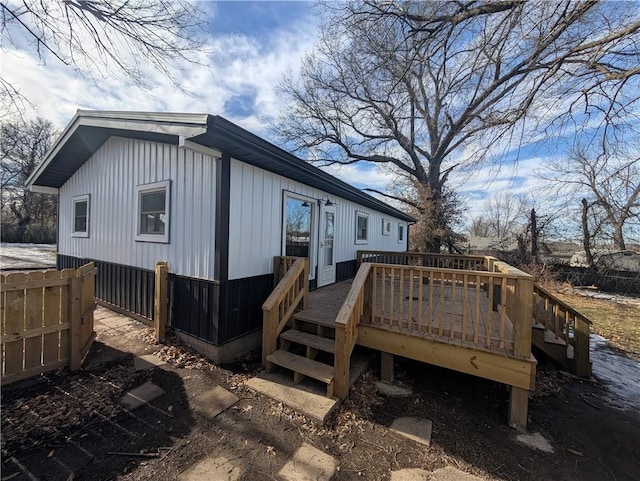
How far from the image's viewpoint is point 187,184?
4281 millimetres

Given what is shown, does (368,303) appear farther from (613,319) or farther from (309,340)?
(613,319)

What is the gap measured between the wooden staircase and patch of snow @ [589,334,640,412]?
3727mm

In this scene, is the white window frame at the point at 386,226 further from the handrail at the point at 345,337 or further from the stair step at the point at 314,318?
the handrail at the point at 345,337

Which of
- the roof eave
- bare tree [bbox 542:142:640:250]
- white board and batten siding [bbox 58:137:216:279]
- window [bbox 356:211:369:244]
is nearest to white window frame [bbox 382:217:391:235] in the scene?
window [bbox 356:211:369:244]

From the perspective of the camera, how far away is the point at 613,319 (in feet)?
25.9

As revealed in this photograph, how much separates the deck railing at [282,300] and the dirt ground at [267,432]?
1.86ft

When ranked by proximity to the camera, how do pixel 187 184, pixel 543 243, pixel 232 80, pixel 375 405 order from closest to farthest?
1. pixel 375 405
2. pixel 187 184
3. pixel 232 80
4. pixel 543 243

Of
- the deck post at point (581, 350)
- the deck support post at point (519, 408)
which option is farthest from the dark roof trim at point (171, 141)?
the deck post at point (581, 350)

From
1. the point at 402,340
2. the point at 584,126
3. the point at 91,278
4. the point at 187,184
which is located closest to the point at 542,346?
the point at 402,340

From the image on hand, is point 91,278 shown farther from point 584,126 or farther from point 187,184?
point 584,126

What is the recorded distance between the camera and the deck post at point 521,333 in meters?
2.82

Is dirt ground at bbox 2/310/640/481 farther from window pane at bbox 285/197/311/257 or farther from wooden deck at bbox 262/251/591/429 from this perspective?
window pane at bbox 285/197/311/257

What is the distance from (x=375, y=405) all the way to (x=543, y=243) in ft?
60.5

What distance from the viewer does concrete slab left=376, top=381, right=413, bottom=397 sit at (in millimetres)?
3451
